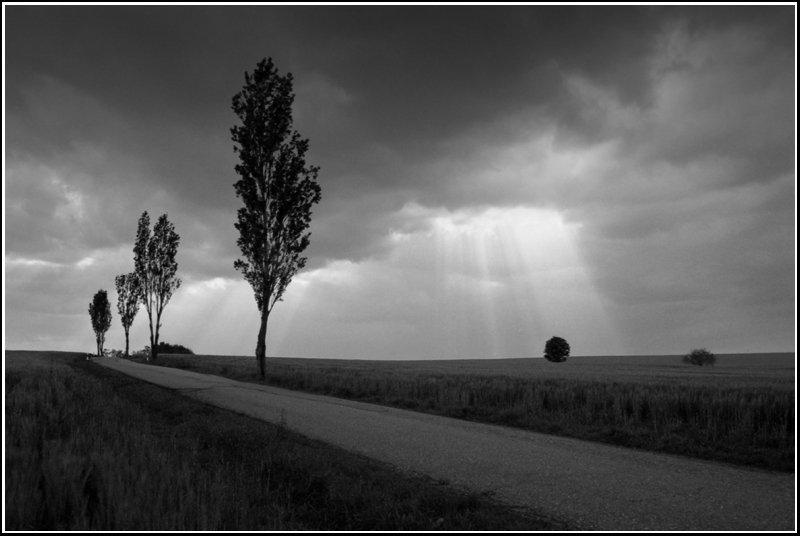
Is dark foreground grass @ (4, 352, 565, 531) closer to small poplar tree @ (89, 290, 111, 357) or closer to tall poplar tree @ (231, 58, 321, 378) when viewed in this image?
tall poplar tree @ (231, 58, 321, 378)

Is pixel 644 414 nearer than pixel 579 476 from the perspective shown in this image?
No

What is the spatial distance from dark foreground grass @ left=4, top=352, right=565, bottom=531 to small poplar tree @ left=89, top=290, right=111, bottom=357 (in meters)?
93.3

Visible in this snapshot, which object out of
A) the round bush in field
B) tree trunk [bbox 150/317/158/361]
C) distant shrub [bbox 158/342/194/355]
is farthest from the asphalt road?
distant shrub [bbox 158/342/194/355]

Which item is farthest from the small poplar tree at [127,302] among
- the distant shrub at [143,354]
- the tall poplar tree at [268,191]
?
the tall poplar tree at [268,191]

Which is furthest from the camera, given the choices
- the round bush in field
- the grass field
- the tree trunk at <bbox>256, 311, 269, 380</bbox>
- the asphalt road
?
the round bush in field

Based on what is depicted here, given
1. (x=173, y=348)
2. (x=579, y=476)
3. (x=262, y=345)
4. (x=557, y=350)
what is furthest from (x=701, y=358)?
(x=173, y=348)

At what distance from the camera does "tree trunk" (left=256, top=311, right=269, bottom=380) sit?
28.1 metres

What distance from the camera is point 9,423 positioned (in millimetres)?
7855

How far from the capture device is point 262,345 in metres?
29.0

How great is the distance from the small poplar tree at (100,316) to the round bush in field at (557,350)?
78.5 m

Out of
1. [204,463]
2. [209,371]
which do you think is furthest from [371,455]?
[209,371]

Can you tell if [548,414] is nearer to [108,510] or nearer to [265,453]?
[265,453]

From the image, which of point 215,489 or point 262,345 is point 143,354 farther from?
point 215,489

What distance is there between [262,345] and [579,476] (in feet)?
80.7
